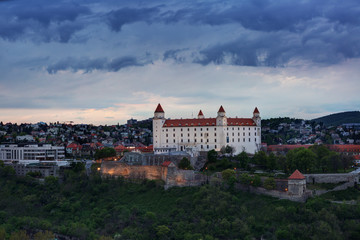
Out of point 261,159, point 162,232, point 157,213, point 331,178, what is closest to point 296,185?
point 331,178

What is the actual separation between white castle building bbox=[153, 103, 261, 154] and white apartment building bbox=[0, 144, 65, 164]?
17881 millimetres

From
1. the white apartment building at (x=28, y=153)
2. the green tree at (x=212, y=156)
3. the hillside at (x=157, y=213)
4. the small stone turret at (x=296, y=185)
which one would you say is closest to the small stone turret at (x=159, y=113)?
the green tree at (x=212, y=156)

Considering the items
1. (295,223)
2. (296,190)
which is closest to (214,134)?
(296,190)

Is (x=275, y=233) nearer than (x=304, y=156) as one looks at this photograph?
Yes

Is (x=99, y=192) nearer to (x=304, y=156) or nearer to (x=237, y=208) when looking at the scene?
(x=237, y=208)

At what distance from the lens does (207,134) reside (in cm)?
6456

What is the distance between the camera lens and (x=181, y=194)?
46.3 meters

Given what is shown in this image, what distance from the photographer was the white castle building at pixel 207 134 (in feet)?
210

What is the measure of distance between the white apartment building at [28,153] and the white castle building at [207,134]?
17.9 m

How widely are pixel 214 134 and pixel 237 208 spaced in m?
24.2

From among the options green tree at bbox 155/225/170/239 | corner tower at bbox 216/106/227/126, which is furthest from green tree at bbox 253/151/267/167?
green tree at bbox 155/225/170/239

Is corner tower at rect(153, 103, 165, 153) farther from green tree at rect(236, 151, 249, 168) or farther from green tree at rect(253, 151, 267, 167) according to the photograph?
green tree at rect(253, 151, 267, 167)

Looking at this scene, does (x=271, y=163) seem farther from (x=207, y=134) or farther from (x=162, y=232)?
(x=162, y=232)

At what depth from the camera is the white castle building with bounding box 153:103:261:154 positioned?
64.1 meters
